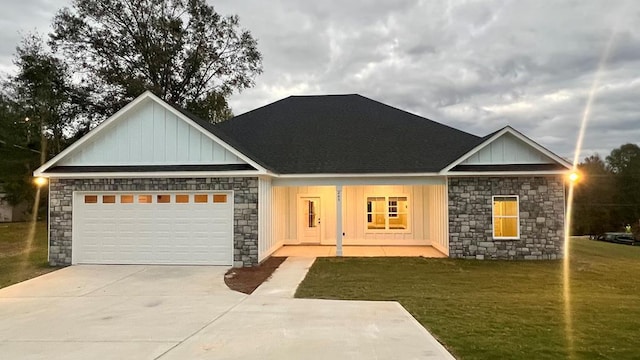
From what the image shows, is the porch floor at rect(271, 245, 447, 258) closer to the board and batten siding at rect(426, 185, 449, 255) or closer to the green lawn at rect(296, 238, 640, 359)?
the board and batten siding at rect(426, 185, 449, 255)

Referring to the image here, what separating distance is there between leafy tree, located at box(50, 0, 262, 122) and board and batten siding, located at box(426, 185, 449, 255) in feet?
53.4

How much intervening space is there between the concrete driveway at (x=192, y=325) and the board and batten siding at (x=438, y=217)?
20.6 feet

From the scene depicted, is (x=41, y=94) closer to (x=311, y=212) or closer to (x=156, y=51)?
(x=156, y=51)

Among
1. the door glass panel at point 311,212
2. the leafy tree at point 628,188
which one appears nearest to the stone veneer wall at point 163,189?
the door glass panel at point 311,212

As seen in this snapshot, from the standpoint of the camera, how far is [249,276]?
1172cm

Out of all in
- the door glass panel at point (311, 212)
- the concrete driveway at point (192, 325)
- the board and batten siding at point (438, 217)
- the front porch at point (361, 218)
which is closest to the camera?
the concrete driveway at point (192, 325)

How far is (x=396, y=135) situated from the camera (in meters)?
17.7

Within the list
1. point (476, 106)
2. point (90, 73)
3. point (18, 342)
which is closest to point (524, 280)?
point (18, 342)

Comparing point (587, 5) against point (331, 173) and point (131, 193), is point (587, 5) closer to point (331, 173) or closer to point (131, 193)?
point (331, 173)

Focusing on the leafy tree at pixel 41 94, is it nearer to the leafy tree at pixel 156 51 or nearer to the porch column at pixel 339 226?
the leafy tree at pixel 156 51

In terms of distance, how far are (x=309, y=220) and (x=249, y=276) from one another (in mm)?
6928

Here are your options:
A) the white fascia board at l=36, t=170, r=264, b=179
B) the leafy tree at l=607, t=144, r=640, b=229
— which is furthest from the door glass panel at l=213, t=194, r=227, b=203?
the leafy tree at l=607, t=144, r=640, b=229

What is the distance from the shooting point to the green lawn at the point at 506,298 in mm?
5992

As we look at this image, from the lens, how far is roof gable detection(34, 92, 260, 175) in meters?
13.4
